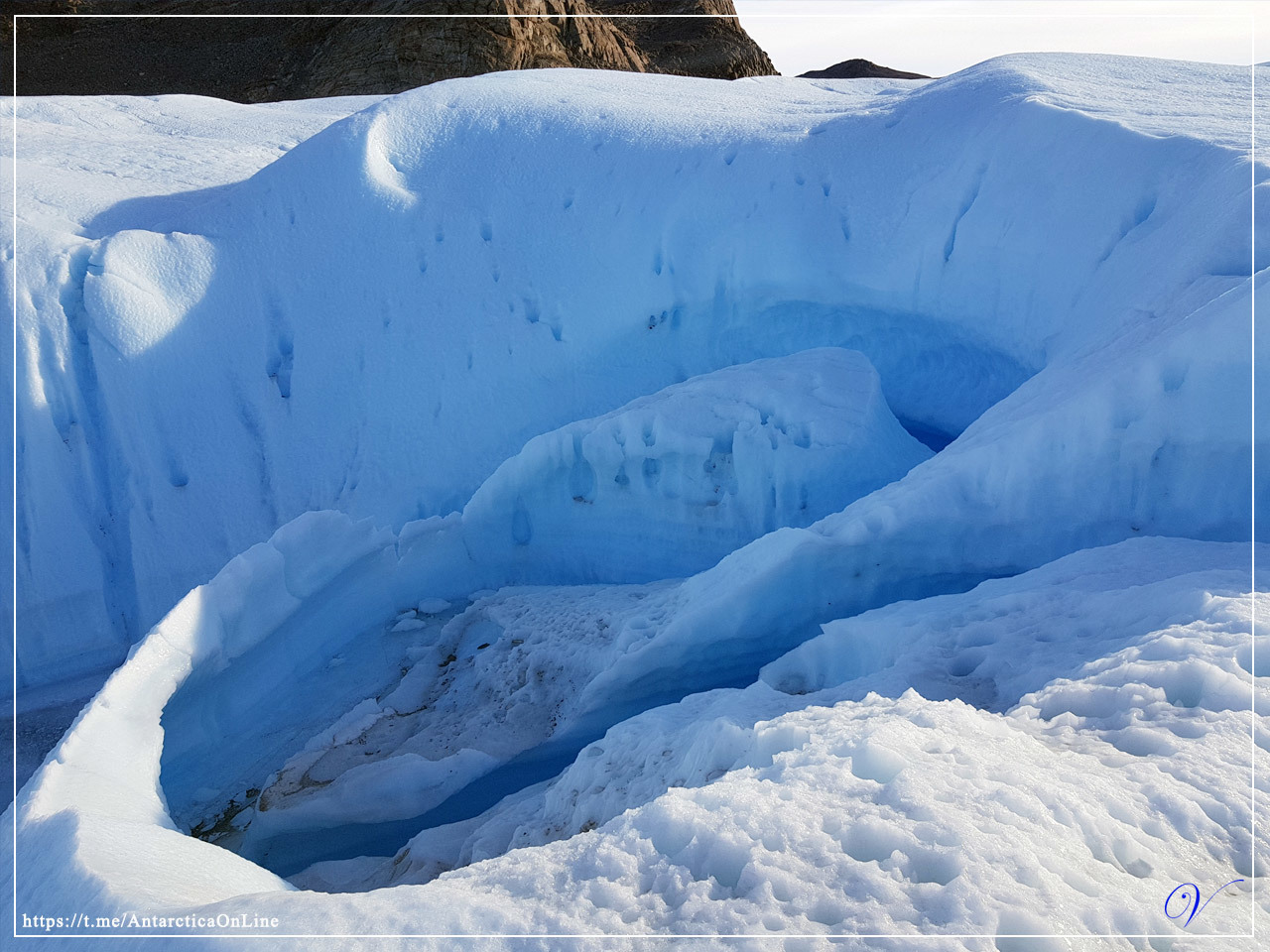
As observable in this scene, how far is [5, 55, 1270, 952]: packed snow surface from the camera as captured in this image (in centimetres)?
185

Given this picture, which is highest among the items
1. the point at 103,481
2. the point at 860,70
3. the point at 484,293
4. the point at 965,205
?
the point at 860,70

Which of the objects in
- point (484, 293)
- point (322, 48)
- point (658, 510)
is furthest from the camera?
point (322, 48)

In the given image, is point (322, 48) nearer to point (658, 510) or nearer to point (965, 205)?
point (965, 205)

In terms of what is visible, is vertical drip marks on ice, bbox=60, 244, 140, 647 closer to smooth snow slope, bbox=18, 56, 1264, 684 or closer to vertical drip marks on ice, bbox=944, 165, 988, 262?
smooth snow slope, bbox=18, 56, 1264, 684

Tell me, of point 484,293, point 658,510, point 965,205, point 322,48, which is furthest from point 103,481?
point 322,48

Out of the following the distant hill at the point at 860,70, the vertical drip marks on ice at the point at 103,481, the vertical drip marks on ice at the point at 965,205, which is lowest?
the vertical drip marks on ice at the point at 103,481

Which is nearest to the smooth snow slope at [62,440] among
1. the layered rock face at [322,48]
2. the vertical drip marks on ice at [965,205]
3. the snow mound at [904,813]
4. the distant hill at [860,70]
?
the snow mound at [904,813]

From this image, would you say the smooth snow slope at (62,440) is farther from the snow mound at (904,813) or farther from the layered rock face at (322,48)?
the layered rock face at (322,48)

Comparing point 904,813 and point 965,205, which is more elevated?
point 965,205

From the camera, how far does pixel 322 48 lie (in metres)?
17.1

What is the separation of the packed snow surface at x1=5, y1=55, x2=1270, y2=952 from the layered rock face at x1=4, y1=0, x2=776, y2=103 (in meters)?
9.85

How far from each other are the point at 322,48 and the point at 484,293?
14.5 m

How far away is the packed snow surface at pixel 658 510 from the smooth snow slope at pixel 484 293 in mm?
21

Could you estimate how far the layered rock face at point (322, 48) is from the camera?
1523 cm
